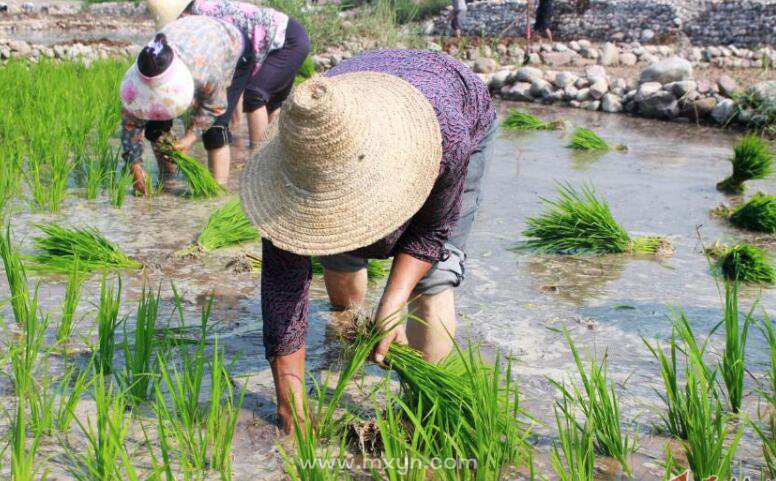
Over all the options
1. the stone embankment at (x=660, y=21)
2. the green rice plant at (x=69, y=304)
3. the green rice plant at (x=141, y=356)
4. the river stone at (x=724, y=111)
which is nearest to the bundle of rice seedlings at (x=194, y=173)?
the green rice plant at (x=69, y=304)

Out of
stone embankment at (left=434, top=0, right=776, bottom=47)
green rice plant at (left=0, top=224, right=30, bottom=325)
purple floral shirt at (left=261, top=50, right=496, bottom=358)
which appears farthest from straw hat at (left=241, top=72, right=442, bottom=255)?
stone embankment at (left=434, top=0, right=776, bottom=47)

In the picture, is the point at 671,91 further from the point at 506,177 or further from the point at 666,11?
the point at 666,11

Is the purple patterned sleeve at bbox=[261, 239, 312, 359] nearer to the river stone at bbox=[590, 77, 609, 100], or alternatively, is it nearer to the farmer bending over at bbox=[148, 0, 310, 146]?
the farmer bending over at bbox=[148, 0, 310, 146]

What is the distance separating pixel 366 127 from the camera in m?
1.85

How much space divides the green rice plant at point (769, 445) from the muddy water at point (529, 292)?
0.06 m

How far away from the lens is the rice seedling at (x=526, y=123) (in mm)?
7547

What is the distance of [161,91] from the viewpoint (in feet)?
12.8

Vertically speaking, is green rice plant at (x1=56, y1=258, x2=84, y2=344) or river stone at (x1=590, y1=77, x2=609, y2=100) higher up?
green rice plant at (x1=56, y1=258, x2=84, y2=344)

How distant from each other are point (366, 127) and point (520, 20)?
16.1 metres

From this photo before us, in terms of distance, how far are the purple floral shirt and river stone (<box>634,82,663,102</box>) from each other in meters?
6.58

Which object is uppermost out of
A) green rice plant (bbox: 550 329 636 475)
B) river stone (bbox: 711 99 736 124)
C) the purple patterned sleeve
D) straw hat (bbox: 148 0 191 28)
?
straw hat (bbox: 148 0 191 28)

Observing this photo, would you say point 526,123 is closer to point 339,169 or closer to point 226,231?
point 226,231

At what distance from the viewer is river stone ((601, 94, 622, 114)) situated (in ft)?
28.9

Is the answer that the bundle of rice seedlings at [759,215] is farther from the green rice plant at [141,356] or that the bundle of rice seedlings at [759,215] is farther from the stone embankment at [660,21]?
the stone embankment at [660,21]
